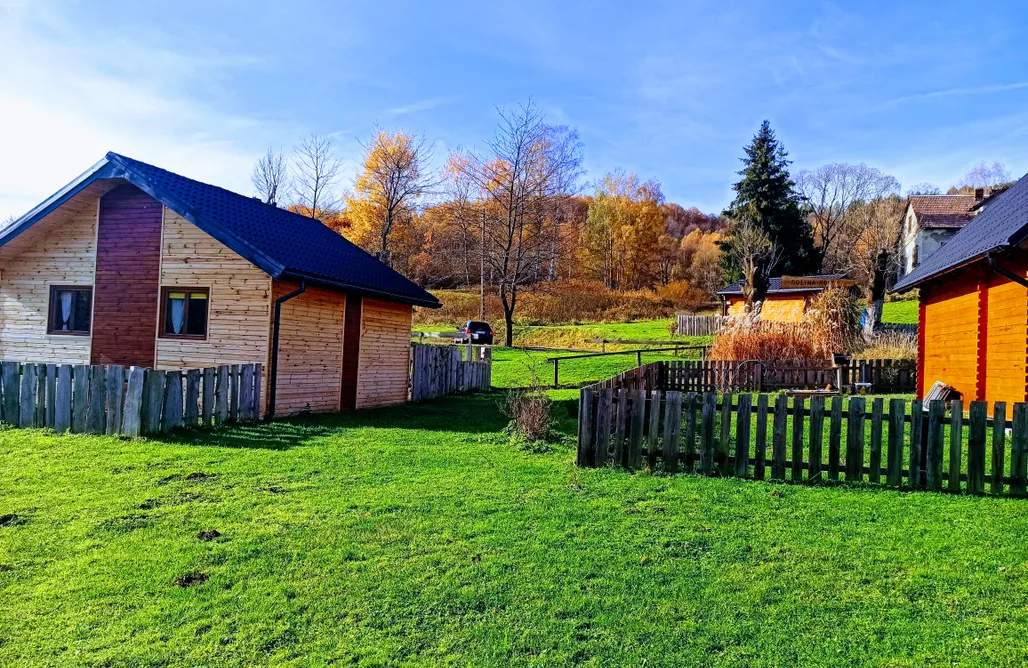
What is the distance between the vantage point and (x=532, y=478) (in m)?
7.78

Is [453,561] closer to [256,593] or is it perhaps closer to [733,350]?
[256,593]

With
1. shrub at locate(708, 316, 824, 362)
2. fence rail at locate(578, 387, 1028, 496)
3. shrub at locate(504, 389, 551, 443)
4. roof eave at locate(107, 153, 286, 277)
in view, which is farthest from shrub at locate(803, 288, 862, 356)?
roof eave at locate(107, 153, 286, 277)

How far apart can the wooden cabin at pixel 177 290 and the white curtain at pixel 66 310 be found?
26mm

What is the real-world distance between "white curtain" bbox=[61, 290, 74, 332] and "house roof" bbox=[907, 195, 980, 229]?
57835 millimetres

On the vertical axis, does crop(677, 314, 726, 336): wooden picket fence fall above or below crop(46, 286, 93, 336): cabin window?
above

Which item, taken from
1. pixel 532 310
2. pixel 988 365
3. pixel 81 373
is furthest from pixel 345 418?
pixel 532 310

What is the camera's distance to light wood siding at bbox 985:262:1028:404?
417 inches

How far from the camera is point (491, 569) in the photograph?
4.80 metres

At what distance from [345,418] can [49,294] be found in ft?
26.6

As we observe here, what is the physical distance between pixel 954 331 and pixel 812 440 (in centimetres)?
905

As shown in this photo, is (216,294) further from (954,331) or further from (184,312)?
(954,331)

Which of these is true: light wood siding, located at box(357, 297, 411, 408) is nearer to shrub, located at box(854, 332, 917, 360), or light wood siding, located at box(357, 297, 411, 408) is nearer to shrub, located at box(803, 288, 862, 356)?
shrub, located at box(803, 288, 862, 356)

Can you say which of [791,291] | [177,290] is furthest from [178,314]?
[791,291]

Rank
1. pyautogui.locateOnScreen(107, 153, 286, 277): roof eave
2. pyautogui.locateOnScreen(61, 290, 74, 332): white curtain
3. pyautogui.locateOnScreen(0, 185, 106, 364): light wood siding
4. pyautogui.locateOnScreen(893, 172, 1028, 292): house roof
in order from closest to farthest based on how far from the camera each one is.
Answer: pyautogui.locateOnScreen(893, 172, 1028, 292): house roof, pyautogui.locateOnScreen(107, 153, 286, 277): roof eave, pyautogui.locateOnScreen(0, 185, 106, 364): light wood siding, pyautogui.locateOnScreen(61, 290, 74, 332): white curtain
